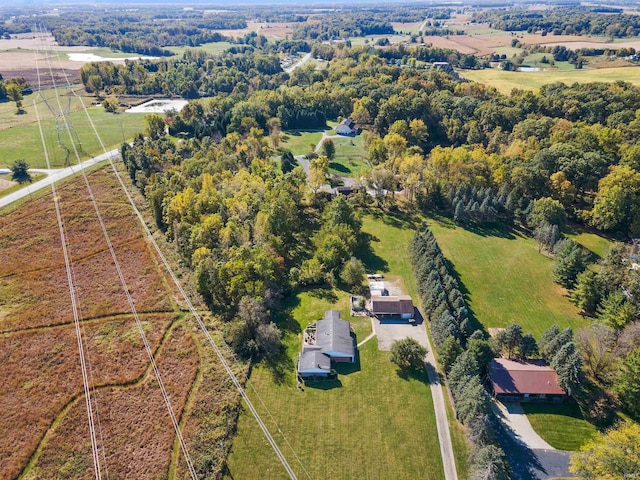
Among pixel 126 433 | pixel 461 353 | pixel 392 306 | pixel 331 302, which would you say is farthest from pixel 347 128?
pixel 126 433

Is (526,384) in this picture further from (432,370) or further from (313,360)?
(313,360)

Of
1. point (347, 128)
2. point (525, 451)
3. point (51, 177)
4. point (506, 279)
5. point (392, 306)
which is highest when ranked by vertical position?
point (347, 128)

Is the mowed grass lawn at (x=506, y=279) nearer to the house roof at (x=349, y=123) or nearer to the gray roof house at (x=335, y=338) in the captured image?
the gray roof house at (x=335, y=338)

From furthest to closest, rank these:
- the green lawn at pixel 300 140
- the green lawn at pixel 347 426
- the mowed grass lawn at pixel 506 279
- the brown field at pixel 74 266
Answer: the green lawn at pixel 300 140 < the brown field at pixel 74 266 < the mowed grass lawn at pixel 506 279 < the green lawn at pixel 347 426

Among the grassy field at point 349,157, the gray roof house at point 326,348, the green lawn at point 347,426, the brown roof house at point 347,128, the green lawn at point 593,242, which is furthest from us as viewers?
the brown roof house at point 347,128

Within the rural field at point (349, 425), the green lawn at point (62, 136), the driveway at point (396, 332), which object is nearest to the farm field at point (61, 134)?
the green lawn at point (62, 136)

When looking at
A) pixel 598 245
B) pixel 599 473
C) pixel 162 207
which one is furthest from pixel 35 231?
pixel 598 245
